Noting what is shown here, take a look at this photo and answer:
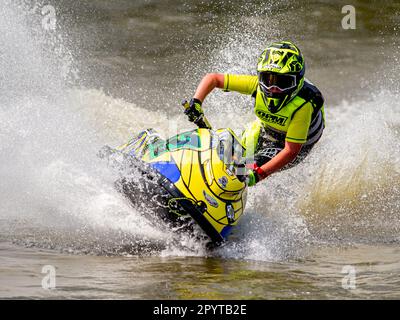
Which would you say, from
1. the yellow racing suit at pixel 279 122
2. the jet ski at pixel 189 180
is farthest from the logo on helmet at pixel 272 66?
the jet ski at pixel 189 180

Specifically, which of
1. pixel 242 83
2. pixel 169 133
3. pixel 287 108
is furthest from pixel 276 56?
pixel 169 133

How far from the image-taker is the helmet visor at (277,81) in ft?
22.2

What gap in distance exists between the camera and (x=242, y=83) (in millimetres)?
7375

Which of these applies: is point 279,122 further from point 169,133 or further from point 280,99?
point 169,133

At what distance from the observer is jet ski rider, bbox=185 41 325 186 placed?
675 cm

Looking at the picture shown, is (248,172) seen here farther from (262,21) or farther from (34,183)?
(262,21)

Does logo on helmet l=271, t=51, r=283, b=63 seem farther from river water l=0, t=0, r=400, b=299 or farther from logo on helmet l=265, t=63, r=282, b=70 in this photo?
river water l=0, t=0, r=400, b=299

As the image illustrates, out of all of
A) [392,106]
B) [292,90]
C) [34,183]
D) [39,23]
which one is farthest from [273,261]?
[39,23]

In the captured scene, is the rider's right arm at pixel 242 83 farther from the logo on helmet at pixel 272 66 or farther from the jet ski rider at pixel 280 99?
the logo on helmet at pixel 272 66

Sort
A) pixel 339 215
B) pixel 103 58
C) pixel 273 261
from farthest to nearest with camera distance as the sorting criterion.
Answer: pixel 103 58 → pixel 339 215 → pixel 273 261

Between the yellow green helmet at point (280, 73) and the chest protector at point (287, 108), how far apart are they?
0.21 ft

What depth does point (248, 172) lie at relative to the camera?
21.7 feet

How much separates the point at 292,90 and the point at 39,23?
7180mm

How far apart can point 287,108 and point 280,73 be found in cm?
39
